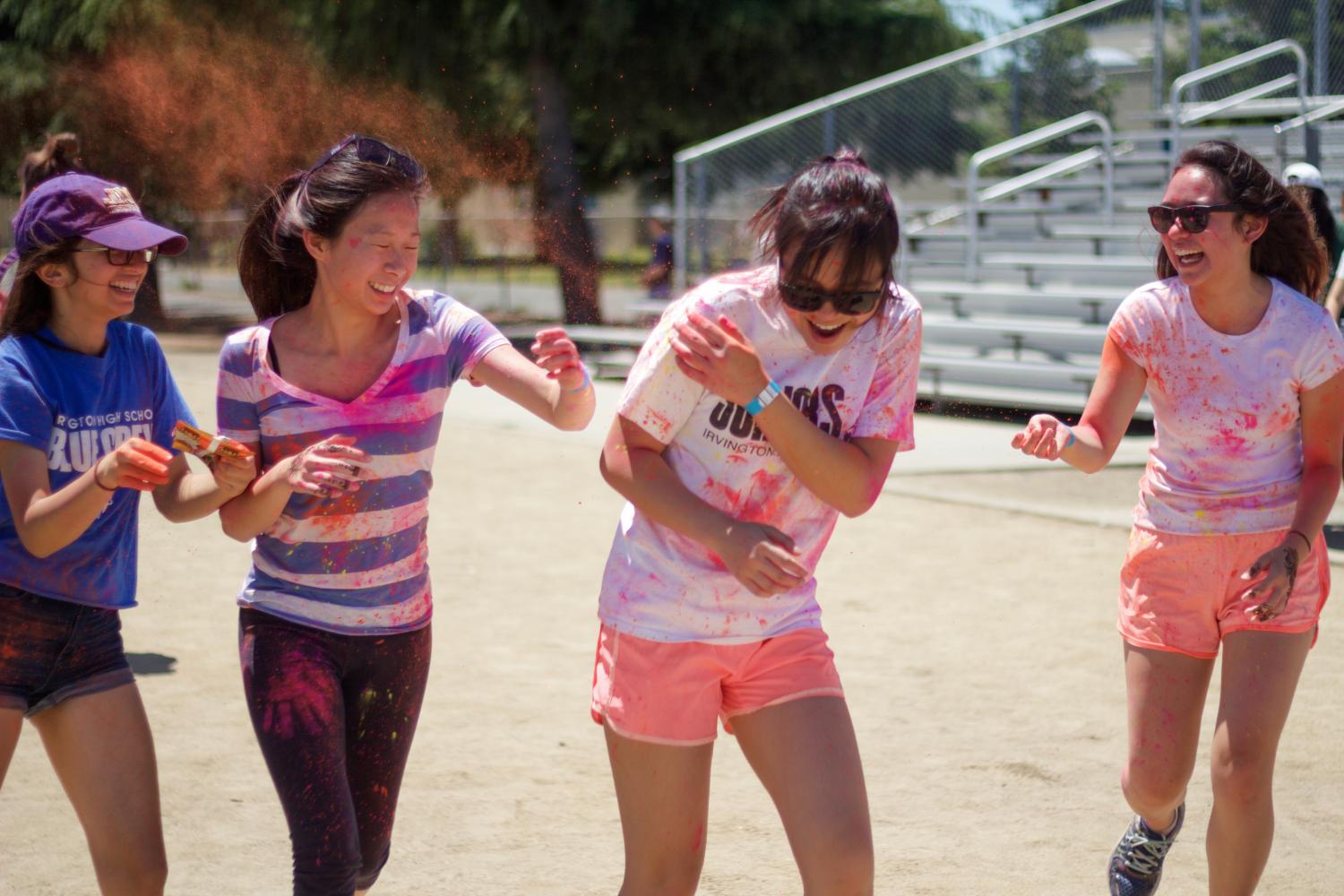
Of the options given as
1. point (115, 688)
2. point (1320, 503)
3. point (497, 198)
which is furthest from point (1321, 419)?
point (497, 198)

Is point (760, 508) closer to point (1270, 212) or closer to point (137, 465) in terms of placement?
point (137, 465)

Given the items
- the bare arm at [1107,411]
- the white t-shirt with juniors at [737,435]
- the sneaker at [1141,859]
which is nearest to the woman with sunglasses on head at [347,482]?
the white t-shirt with juniors at [737,435]

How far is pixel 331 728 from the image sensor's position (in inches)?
115

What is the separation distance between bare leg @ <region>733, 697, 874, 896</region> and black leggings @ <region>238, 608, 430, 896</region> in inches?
29.1

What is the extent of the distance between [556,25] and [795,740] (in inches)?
878

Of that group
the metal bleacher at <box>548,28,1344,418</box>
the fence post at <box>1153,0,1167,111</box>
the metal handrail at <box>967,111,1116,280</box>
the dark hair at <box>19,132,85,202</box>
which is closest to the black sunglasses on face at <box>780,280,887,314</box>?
the dark hair at <box>19,132,85,202</box>

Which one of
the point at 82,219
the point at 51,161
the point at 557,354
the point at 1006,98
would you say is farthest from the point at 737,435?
the point at 1006,98

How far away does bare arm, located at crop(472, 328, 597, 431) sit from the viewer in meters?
2.91

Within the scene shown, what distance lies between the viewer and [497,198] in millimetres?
34125

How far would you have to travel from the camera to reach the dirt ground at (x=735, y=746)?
408 centimetres

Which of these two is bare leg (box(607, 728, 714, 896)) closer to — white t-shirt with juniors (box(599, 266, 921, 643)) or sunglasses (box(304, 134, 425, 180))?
white t-shirt with juniors (box(599, 266, 921, 643))

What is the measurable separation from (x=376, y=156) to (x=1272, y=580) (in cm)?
212

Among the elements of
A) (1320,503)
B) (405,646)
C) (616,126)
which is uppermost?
(616,126)

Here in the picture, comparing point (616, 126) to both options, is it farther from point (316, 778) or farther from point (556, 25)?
point (316, 778)
